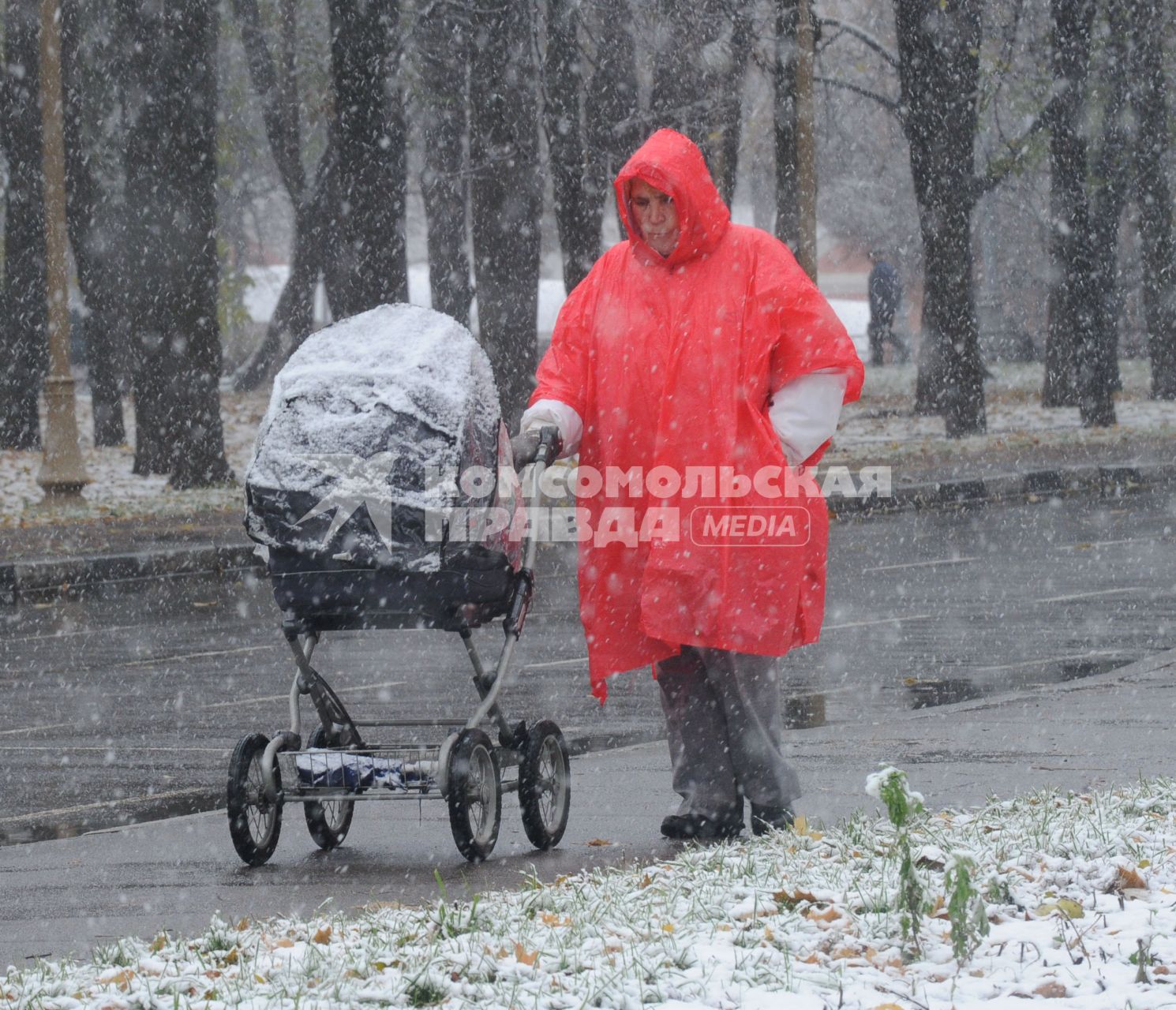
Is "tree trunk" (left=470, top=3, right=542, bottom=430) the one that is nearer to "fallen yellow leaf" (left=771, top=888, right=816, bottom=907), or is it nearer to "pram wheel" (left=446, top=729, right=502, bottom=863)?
"pram wheel" (left=446, top=729, right=502, bottom=863)

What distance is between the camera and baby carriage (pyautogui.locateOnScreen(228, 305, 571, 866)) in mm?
5742

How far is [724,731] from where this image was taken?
20.2ft

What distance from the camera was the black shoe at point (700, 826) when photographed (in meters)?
6.12

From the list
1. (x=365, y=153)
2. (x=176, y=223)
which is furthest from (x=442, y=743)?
(x=176, y=223)

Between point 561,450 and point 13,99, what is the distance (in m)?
20.9

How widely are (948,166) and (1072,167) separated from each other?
2769 mm

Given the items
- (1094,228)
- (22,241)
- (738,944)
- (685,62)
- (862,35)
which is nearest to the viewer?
(738,944)

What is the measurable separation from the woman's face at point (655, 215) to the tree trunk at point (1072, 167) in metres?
23.0

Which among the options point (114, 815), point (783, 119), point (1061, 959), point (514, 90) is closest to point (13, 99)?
point (514, 90)

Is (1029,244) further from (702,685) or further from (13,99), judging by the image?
(702,685)

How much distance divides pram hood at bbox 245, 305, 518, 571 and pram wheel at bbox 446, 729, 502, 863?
519 mm

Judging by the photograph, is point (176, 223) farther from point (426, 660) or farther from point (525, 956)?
point (525, 956)

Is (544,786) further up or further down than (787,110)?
further down

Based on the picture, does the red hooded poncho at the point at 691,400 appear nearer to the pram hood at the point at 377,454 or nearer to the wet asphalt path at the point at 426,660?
the pram hood at the point at 377,454
